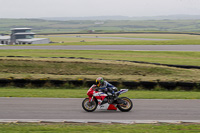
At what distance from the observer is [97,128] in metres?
9.76

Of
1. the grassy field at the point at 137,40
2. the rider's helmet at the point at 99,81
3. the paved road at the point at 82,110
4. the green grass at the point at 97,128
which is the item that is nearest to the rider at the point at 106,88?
the rider's helmet at the point at 99,81

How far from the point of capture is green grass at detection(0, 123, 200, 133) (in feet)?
30.6

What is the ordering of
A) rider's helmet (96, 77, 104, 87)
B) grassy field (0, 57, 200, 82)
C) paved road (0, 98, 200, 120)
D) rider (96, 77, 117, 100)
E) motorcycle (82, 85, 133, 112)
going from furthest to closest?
grassy field (0, 57, 200, 82) → motorcycle (82, 85, 133, 112) → rider (96, 77, 117, 100) → rider's helmet (96, 77, 104, 87) → paved road (0, 98, 200, 120)

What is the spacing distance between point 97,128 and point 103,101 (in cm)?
261

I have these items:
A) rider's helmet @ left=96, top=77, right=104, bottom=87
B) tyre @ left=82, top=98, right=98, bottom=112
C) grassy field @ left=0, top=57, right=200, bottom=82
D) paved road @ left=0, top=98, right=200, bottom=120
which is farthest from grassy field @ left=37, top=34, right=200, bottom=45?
rider's helmet @ left=96, top=77, right=104, bottom=87

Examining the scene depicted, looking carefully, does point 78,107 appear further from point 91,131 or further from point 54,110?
point 91,131

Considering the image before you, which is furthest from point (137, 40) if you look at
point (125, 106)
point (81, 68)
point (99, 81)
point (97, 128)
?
point (97, 128)

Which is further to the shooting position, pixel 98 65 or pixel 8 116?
pixel 98 65

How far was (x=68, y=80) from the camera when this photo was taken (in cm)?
1894

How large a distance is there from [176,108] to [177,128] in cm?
324

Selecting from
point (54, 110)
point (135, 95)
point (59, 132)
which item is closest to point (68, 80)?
point (135, 95)

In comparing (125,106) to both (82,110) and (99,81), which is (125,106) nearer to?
(99,81)

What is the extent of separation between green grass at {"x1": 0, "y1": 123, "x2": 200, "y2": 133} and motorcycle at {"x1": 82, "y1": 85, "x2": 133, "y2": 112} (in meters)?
2.06

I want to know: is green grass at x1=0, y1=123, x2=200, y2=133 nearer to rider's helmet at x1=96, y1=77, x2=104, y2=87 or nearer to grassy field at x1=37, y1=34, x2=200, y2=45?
rider's helmet at x1=96, y1=77, x2=104, y2=87
